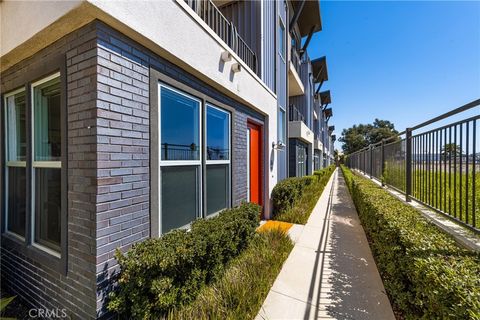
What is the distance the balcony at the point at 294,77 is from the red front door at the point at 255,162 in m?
5.06

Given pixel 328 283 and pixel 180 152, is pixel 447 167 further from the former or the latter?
pixel 180 152

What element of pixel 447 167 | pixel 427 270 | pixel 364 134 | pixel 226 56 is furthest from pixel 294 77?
pixel 364 134

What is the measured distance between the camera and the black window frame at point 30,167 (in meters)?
2.42

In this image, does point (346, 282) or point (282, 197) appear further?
point (282, 197)

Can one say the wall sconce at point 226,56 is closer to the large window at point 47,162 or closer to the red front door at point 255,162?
the red front door at point 255,162

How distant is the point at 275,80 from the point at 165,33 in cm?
587

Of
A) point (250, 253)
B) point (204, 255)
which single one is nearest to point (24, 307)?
point (204, 255)

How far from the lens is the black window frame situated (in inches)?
95.2

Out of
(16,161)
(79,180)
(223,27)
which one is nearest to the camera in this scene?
(79,180)

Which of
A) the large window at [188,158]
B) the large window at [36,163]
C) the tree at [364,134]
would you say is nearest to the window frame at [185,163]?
the large window at [188,158]

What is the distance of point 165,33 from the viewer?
2793 millimetres

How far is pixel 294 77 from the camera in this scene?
11078mm

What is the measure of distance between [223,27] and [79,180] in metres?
4.87

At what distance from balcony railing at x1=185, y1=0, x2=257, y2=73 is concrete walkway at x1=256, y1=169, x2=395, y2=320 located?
5055mm
